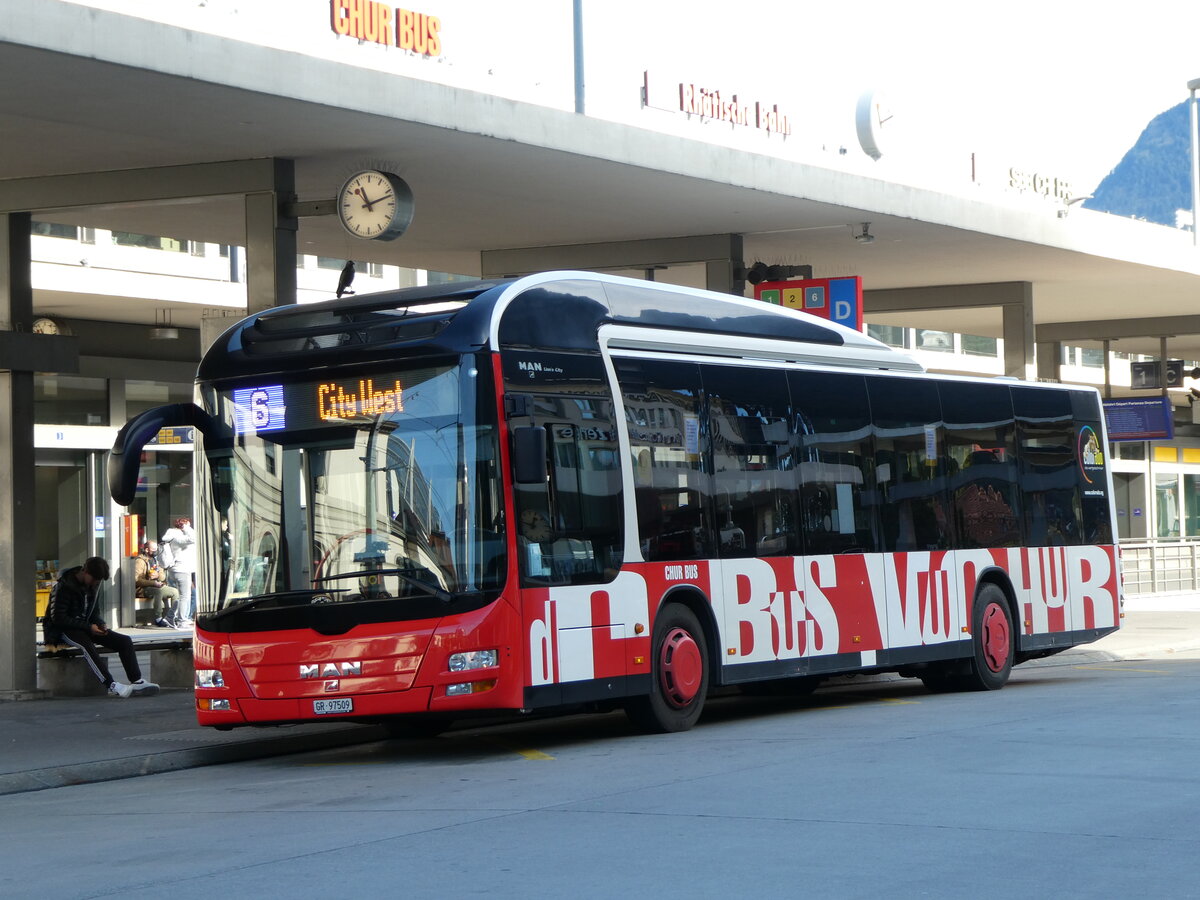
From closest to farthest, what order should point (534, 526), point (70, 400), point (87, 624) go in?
point (534, 526), point (87, 624), point (70, 400)

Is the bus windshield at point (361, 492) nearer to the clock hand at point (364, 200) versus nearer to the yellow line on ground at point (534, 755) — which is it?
the yellow line on ground at point (534, 755)

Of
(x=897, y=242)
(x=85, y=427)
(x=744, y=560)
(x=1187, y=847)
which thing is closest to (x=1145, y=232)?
(x=897, y=242)

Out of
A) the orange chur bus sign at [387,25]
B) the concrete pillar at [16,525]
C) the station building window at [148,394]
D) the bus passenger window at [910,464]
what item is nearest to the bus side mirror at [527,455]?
the bus passenger window at [910,464]

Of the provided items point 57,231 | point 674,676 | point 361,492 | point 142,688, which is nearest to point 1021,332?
point 57,231

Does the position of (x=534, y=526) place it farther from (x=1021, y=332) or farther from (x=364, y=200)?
(x=1021, y=332)

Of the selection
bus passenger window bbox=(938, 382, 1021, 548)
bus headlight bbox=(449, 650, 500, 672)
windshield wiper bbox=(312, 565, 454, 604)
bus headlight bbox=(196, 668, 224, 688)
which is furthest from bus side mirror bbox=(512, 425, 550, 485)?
bus passenger window bbox=(938, 382, 1021, 548)

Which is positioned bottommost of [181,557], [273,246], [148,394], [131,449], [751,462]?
[181,557]

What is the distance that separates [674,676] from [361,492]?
10.1 ft

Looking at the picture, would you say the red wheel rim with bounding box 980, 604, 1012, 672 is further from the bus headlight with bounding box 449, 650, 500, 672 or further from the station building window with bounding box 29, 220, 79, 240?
the station building window with bounding box 29, 220, 79, 240

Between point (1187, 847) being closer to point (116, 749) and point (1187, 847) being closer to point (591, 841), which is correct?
point (591, 841)

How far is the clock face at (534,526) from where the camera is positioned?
12602 millimetres

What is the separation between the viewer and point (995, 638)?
18.3 meters

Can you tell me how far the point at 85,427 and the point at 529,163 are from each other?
1492cm

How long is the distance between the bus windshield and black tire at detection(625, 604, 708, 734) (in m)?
2.06
